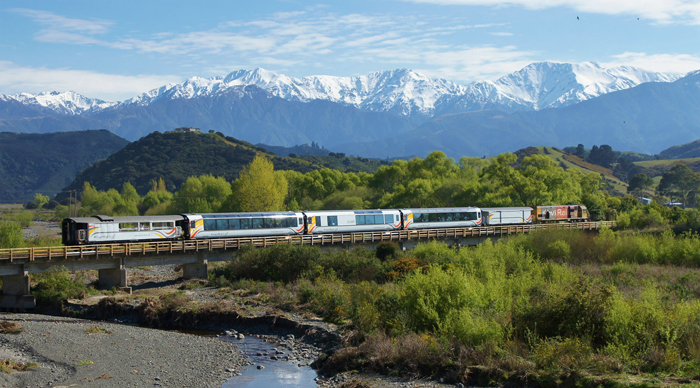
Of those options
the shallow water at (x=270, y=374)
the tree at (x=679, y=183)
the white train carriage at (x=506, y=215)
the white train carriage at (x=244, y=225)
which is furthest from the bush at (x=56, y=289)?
the tree at (x=679, y=183)

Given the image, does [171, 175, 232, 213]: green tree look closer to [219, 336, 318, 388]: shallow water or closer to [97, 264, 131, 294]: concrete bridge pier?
[97, 264, 131, 294]: concrete bridge pier

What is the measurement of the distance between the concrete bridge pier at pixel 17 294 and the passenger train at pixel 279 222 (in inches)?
203

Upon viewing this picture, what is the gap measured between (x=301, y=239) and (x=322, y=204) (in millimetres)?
56766

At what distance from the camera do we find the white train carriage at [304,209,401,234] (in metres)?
58.1

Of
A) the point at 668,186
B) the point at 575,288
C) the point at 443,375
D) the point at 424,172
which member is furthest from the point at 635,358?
the point at 668,186

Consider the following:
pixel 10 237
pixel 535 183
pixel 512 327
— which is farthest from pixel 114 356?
pixel 535 183

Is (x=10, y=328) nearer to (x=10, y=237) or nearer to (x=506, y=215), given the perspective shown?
(x=10, y=237)

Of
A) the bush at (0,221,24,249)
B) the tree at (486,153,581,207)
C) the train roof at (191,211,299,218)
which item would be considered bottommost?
the bush at (0,221,24,249)

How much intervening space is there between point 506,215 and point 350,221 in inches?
961

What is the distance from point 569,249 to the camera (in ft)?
171

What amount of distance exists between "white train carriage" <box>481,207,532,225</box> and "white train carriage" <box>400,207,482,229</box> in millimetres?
1229

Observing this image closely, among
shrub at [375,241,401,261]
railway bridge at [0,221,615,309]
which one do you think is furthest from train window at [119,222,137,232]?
shrub at [375,241,401,261]

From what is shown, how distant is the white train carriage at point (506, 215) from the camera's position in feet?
239

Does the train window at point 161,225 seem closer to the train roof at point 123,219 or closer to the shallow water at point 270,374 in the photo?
the train roof at point 123,219
